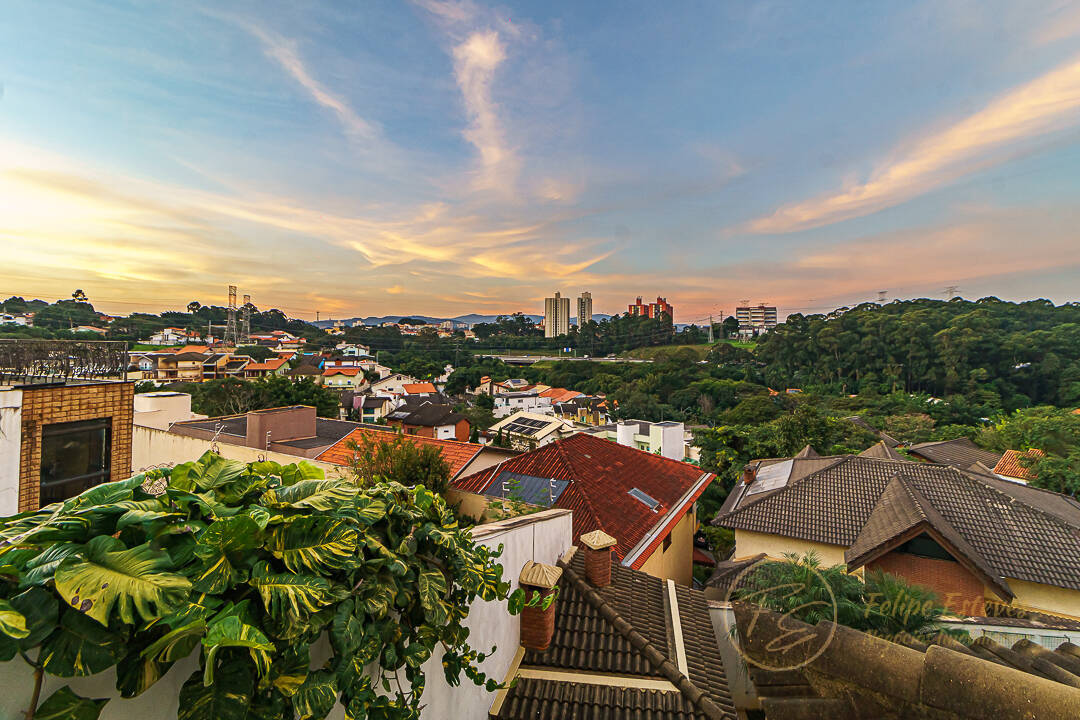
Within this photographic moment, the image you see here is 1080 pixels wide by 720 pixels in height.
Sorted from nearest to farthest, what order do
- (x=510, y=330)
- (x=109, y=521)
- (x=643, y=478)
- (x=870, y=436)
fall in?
(x=109, y=521) < (x=643, y=478) < (x=870, y=436) < (x=510, y=330)

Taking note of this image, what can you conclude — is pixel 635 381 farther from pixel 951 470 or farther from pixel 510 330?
pixel 510 330

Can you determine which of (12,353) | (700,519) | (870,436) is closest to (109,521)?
(12,353)

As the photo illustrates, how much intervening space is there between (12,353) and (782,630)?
9.01 m

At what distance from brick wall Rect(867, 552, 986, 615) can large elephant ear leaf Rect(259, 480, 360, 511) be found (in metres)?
10.4

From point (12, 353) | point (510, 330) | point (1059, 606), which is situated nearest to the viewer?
point (12, 353)

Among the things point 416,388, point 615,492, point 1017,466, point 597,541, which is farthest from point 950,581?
point 416,388

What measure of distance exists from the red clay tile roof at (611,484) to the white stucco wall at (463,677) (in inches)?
127

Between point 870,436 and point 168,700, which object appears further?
point 870,436

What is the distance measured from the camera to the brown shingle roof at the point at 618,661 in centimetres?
325

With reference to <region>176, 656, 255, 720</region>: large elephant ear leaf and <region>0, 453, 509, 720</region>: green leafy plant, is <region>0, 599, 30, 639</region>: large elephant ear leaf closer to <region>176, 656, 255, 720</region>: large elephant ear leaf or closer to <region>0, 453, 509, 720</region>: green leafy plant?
<region>0, 453, 509, 720</region>: green leafy plant

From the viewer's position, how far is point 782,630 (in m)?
3.04

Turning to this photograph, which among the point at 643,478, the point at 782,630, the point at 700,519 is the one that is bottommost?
the point at 700,519

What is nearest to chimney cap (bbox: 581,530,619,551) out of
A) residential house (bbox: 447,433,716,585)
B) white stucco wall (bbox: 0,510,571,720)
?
white stucco wall (bbox: 0,510,571,720)

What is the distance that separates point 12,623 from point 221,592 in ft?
1.16
